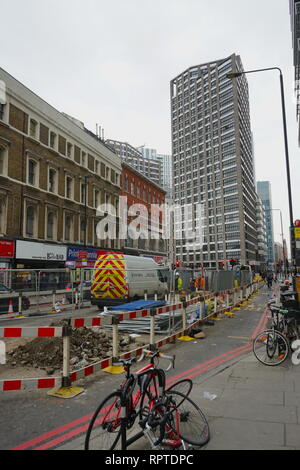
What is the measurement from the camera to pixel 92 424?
3.06 m

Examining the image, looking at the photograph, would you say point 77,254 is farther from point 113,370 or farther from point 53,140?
point 113,370

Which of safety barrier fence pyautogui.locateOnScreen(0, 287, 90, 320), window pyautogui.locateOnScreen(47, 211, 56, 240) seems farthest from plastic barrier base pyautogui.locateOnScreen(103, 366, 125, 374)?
window pyautogui.locateOnScreen(47, 211, 56, 240)

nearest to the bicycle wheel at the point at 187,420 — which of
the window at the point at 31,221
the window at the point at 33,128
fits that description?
the window at the point at 31,221

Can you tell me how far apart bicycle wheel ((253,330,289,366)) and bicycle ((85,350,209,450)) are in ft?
12.6

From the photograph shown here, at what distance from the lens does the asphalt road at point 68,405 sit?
12.4 feet

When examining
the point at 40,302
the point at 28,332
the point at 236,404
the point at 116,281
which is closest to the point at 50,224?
the point at 40,302

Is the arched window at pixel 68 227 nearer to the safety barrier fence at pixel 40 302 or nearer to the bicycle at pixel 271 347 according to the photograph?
the safety barrier fence at pixel 40 302

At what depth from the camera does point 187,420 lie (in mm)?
3730

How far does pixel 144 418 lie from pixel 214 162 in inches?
4156

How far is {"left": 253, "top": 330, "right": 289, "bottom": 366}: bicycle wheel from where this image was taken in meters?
6.86

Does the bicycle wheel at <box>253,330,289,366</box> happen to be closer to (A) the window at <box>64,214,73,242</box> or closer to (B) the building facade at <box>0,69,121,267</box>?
(B) the building facade at <box>0,69,121,267</box>

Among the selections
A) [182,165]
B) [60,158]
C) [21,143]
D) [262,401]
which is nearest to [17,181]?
[21,143]

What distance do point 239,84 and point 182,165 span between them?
107 feet

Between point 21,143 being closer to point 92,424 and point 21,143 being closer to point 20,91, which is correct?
point 20,91
